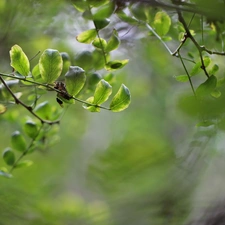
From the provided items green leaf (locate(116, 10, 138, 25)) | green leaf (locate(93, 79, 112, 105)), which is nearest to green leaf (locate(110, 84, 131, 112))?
green leaf (locate(93, 79, 112, 105))

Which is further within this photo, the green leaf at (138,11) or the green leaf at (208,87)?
the green leaf at (138,11)

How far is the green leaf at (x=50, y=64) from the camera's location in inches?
12.9

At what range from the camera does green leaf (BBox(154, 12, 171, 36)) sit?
399 mm

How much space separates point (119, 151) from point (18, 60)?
0.47 metres

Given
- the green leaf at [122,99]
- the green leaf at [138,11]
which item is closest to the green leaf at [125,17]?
the green leaf at [138,11]

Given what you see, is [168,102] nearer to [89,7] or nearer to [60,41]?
[60,41]

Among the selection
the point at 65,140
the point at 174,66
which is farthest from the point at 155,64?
the point at 65,140

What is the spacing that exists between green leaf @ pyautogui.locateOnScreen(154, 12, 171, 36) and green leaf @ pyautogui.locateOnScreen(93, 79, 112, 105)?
4.5 inches

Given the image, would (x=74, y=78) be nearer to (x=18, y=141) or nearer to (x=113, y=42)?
(x=113, y=42)

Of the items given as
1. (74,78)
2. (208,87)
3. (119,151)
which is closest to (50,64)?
(74,78)

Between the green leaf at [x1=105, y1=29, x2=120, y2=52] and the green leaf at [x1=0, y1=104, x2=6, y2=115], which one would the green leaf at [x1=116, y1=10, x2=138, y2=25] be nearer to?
the green leaf at [x1=105, y1=29, x2=120, y2=52]

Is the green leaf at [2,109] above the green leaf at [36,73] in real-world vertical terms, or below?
below

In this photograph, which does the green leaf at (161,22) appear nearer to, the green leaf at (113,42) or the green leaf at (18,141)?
the green leaf at (113,42)

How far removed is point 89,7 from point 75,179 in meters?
0.99
